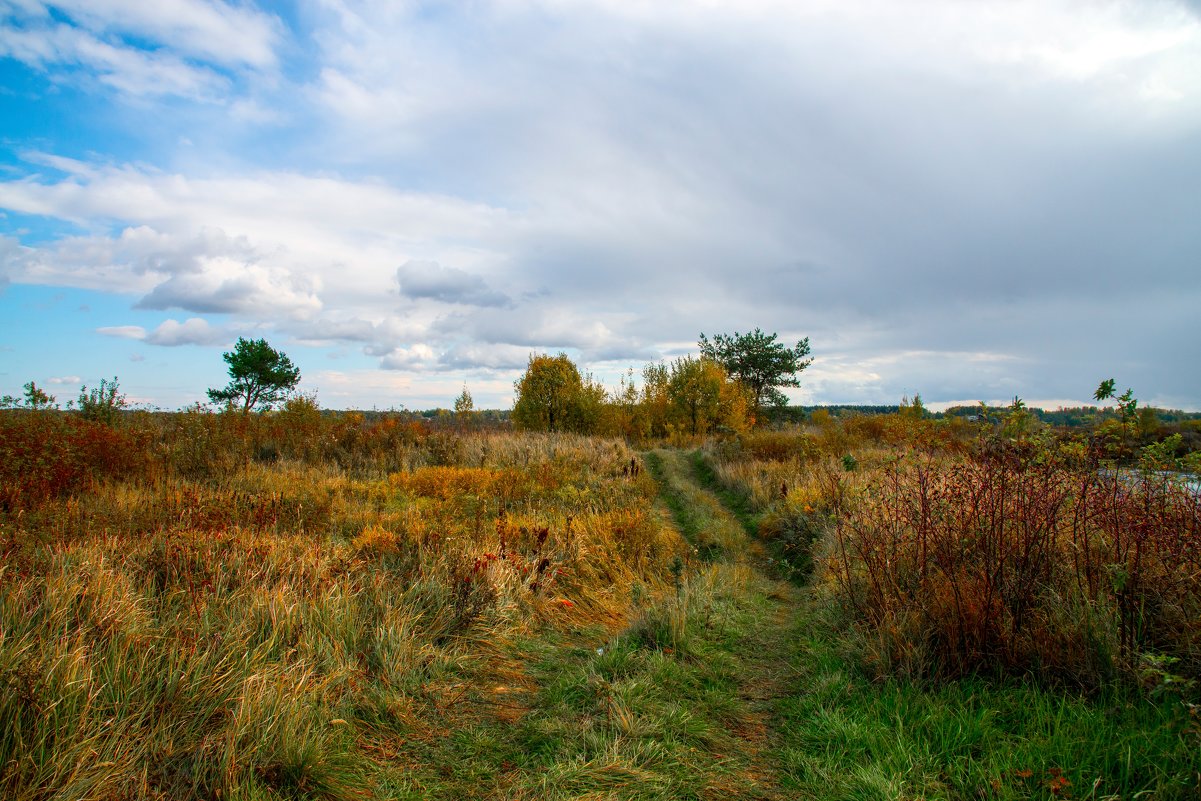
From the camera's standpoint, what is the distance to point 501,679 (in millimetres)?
4141

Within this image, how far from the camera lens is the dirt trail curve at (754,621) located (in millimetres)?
3271

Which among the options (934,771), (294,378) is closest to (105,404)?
(934,771)

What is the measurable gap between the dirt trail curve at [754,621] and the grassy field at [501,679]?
0.10 ft

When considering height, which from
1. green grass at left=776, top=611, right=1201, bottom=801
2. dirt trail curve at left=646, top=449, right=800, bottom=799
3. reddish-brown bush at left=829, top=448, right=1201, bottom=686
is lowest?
dirt trail curve at left=646, top=449, right=800, bottom=799

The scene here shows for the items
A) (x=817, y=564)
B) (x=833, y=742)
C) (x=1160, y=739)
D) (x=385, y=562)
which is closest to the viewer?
(x=1160, y=739)

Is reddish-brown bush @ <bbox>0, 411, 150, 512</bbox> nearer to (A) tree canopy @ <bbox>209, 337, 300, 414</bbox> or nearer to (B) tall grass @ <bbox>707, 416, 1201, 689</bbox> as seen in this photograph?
(B) tall grass @ <bbox>707, 416, 1201, 689</bbox>

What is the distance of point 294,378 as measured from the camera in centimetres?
4194

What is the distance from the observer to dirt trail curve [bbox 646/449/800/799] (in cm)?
327

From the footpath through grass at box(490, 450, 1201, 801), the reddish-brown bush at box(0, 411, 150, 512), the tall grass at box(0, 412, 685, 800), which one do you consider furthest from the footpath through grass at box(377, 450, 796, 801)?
the reddish-brown bush at box(0, 411, 150, 512)

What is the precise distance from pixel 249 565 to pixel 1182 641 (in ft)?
21.9

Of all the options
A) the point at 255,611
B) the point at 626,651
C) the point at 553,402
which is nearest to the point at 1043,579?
the point at 626,651

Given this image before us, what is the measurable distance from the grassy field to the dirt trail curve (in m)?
0.03

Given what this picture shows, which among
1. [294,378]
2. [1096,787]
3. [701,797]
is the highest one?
[294,378]

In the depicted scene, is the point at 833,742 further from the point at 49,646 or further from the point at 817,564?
the point at 49,646
